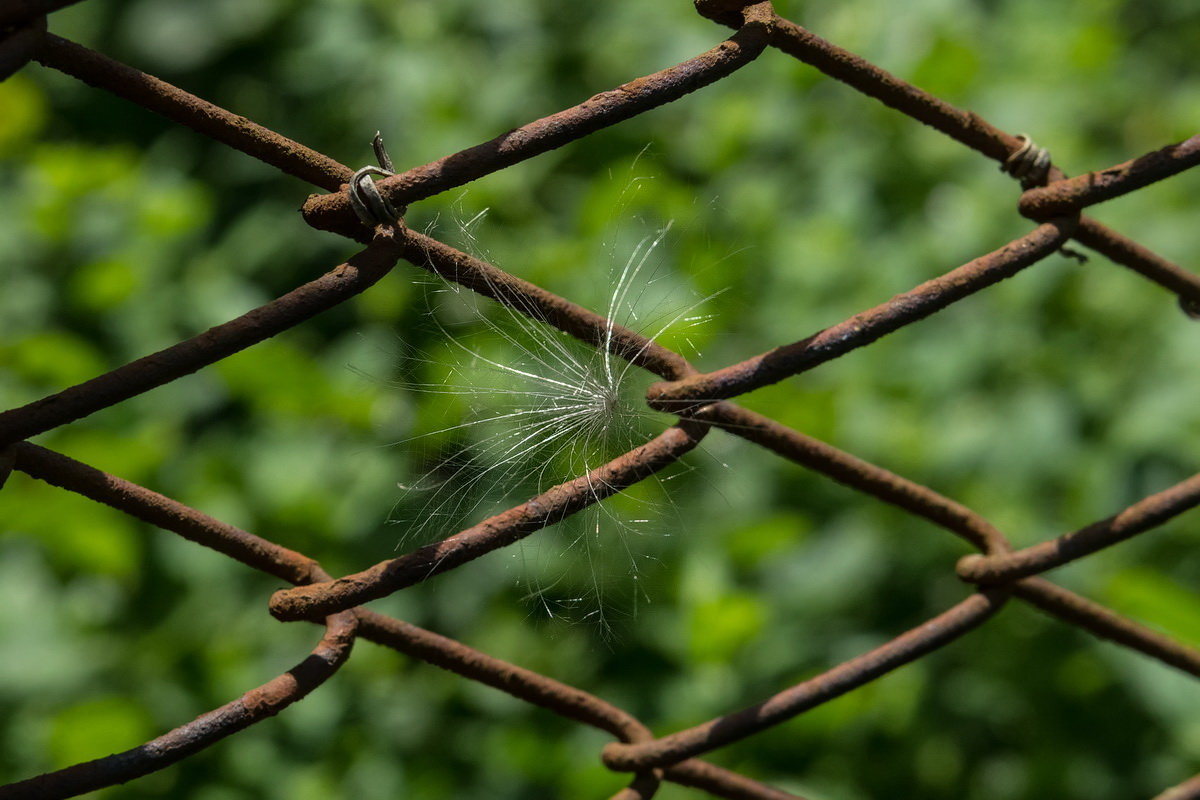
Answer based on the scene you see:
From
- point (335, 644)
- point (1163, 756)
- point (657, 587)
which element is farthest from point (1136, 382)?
point (335, 644)

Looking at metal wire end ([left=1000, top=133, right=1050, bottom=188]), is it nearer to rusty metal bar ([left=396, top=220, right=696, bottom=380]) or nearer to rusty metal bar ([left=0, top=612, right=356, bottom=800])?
rusty metal bar ([left=396, top=220, right=696, bottom=380])

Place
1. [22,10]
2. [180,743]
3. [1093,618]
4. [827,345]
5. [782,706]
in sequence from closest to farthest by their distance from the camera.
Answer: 1. [22,10]
2. [180,743]
3. [827,345]
4. [782,706]
5. [1093,618]

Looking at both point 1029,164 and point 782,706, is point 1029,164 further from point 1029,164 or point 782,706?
point 782,706

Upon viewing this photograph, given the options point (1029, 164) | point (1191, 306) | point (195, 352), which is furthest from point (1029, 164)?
point (195, 352)

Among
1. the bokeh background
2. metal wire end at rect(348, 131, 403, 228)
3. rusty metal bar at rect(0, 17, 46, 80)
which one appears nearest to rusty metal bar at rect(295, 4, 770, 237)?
metal wire end at rect(348, 131, 403, 228)

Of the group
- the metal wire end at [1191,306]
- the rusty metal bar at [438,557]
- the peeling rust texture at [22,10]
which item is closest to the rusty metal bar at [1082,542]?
the metal wire end at [1191,306]

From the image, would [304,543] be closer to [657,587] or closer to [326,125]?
[657,587]
